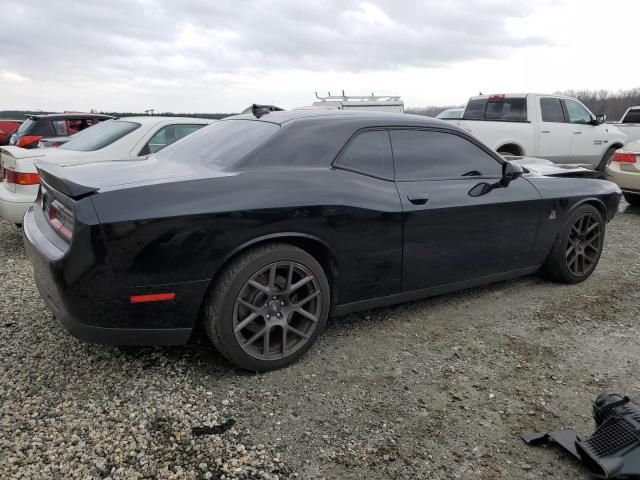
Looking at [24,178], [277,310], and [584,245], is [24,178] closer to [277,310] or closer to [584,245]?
[277,310]

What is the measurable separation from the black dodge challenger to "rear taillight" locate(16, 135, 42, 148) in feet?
22.8

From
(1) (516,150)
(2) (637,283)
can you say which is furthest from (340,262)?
(1) (516,150)

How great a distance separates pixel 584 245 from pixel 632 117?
11.8m

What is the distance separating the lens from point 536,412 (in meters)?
2.56

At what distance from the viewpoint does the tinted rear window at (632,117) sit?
538 inches

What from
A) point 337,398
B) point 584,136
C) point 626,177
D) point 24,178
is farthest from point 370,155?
point 584,136

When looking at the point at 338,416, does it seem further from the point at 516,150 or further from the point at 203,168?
the point at 516,150

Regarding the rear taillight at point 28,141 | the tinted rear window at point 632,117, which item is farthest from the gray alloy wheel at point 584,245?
the tinted rear window at point 632,117

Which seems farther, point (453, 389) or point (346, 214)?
point (346, 214)

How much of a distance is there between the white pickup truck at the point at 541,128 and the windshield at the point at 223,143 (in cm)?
610

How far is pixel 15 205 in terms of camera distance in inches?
194

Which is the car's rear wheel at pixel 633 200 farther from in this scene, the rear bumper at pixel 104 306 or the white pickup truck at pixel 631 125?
the rear bumper at pixel 104 306

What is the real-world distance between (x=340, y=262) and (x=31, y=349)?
1.98m

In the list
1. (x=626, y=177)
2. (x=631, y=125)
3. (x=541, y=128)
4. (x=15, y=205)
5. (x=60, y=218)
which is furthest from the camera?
(x=631, y=125)
